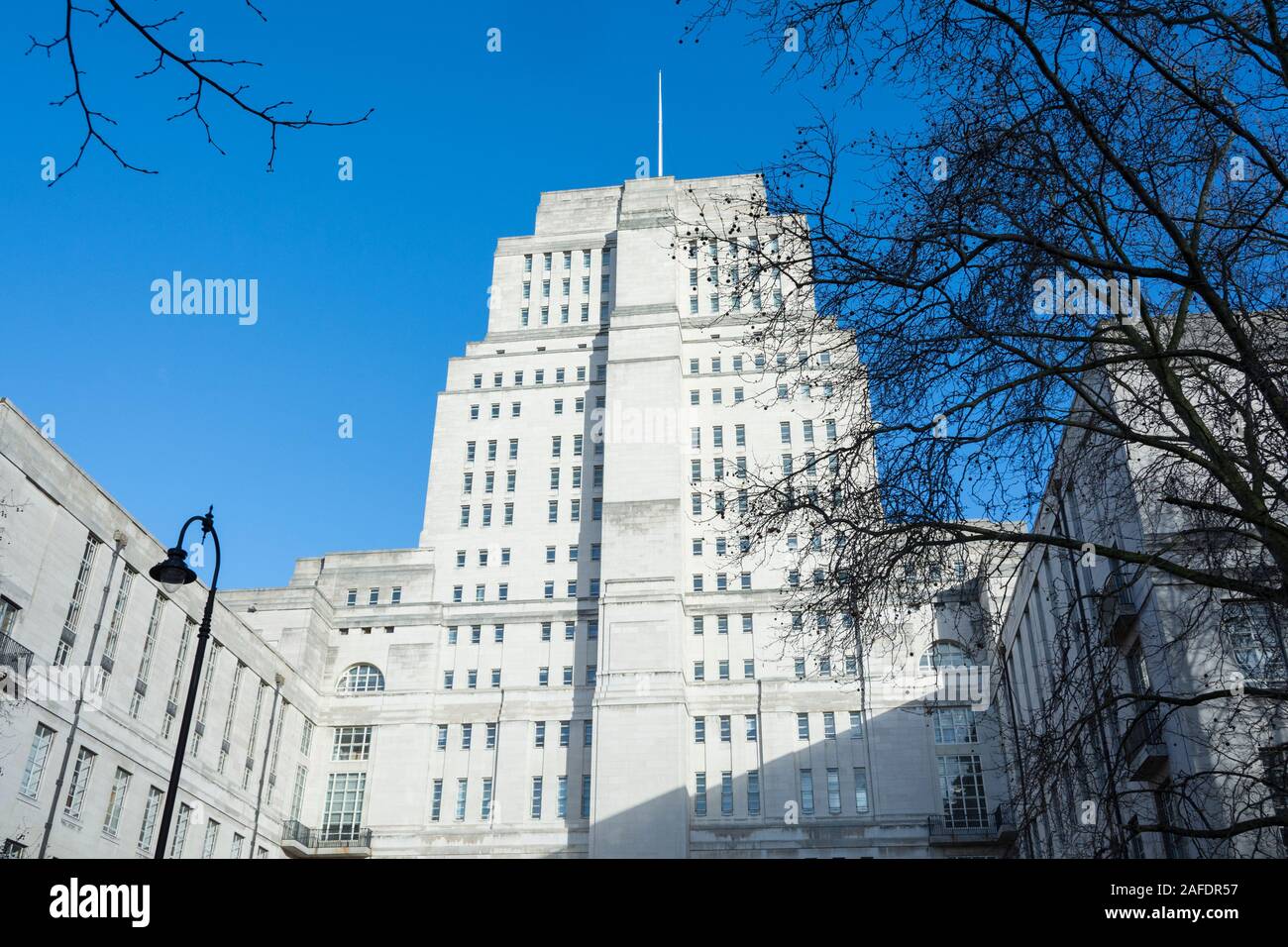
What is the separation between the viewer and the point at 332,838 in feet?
224

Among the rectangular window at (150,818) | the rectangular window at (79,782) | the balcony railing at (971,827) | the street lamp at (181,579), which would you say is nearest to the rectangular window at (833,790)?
the balcony railing at (971,827)

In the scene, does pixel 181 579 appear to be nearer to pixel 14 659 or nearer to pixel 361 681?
pixel 14 659

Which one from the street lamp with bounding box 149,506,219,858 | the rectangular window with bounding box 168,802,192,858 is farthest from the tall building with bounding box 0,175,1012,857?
the street lamp with bounding box 149,506,219,858

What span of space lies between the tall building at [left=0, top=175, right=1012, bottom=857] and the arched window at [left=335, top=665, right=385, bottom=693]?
14cm

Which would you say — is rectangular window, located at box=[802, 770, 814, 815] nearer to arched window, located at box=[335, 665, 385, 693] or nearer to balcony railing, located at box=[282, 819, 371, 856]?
balcony railing, located at box=[282, 819, 371, 856]

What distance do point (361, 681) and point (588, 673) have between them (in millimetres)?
16043

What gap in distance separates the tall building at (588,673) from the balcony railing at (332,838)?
199 mm

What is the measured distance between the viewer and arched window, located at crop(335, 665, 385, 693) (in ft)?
244

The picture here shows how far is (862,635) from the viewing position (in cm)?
1354

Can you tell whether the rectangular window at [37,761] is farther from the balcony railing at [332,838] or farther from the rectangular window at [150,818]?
the balcony railing at [332,838]

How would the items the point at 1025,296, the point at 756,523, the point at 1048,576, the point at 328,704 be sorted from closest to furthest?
the point at 1025,296
the point at 756,523
the point at 1048,576
the point at 328,704

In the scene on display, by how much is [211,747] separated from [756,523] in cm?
5013
